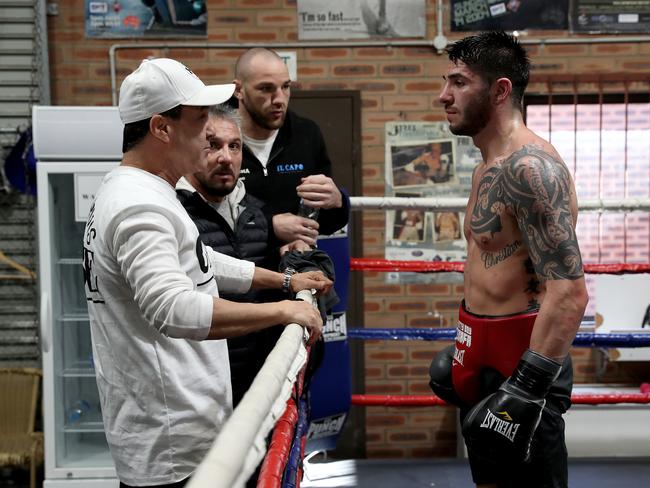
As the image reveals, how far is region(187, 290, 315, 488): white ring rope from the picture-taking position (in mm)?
779

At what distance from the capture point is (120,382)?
1574 millimetres

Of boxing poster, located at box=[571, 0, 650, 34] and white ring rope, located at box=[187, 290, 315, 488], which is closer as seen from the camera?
white ring rope, located at box=[187, 290, 315, 488]

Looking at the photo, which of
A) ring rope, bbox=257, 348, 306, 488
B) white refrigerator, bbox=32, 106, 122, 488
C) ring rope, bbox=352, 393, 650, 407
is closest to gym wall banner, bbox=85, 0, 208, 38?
white refrigerator, bbox=32, 106, 122, 488

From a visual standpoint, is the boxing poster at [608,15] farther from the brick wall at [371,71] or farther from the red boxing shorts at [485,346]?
the red boxing shorts at [485,346]

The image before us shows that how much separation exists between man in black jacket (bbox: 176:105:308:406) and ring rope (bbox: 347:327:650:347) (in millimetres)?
1027

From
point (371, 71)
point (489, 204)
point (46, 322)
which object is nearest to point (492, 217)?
point (489, 204)

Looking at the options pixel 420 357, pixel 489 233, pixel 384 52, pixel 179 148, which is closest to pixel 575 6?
pixel 384 52

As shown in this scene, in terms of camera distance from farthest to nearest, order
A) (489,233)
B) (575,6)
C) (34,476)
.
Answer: (575,6) → (34,476) → (489,233)

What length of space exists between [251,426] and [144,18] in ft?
14.6

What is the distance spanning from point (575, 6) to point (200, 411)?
4199mm

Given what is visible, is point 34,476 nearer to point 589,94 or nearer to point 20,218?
point 20,218

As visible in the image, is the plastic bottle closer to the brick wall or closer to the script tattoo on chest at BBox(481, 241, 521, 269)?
the script tattoo on chest at BBox(481, 241, 521, 269)

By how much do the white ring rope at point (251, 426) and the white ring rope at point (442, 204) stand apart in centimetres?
196

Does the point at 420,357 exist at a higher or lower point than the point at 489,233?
lower
